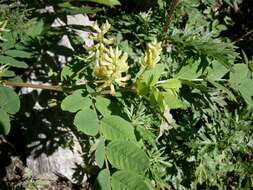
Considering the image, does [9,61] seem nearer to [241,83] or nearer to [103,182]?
[103,182]

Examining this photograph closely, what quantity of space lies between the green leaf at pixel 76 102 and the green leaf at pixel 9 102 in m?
0.22

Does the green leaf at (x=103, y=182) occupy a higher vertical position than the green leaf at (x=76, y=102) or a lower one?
lower

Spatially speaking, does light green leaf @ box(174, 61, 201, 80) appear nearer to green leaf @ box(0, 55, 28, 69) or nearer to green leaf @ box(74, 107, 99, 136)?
green leaf @ box(74, 107, 99, 136)

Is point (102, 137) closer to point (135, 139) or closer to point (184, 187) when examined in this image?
point (135, 139)

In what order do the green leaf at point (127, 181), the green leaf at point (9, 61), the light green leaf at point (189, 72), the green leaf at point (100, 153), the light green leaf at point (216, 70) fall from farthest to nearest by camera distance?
1. the light green leaf at point (216, 70)
2. the light green leaf at point (189, 72)
3. the green leaf at point (9, 61)
4. the green leaf at point (100, 153)
5. the green leaf at point (127, 181)

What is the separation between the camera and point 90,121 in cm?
169

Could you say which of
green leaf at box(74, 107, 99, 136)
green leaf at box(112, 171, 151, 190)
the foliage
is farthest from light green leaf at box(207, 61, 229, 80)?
green leaf at box(112, 171, 151, 190)

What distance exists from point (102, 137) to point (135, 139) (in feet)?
0.48

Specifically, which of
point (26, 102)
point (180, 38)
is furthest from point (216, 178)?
point (26, 102)

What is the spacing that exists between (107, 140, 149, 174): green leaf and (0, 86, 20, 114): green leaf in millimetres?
467

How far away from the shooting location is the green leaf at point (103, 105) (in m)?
1.76

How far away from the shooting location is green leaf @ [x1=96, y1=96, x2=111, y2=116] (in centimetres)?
176

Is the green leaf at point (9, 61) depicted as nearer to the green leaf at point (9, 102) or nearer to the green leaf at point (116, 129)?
the green leaf at point (9, 102)

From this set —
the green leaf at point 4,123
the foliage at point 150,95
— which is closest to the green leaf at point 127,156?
the foliage at point 150,95
